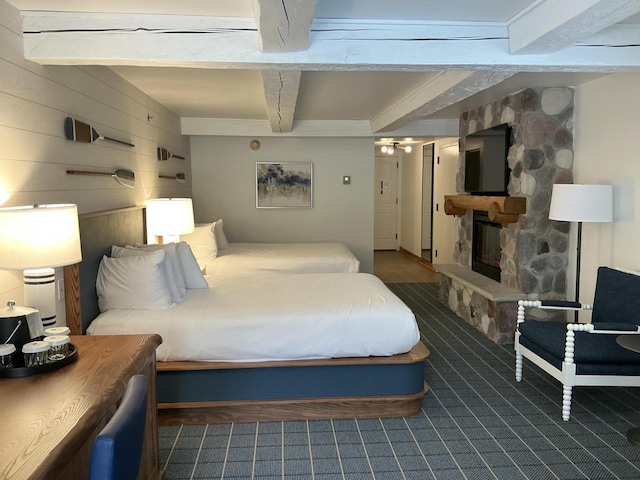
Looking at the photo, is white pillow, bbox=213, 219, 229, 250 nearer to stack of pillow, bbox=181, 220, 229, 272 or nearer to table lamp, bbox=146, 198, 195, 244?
stack of pillow, bbox=181, 220, 229, 272

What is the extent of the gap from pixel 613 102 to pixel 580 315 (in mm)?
1748

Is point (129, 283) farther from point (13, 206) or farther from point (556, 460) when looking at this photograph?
point (556, 460)

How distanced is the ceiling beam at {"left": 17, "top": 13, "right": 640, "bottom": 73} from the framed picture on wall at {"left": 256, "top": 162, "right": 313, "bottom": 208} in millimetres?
4143

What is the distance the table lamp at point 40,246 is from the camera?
202cm

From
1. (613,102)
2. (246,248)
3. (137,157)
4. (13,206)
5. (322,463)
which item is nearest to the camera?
(13,206)

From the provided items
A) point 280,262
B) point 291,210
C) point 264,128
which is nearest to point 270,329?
point 280,262

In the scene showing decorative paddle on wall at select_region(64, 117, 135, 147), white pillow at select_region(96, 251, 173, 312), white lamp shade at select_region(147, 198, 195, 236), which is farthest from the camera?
white lamp shade at select_region(147, 198, 195, 236)

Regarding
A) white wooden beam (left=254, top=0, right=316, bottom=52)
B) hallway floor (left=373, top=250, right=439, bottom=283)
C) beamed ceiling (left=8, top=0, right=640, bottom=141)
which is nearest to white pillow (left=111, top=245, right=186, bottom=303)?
beamed ceiling (left=8, top=0, right=640, bottom=141)

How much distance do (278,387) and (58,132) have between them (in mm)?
1930

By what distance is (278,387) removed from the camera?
2977mm

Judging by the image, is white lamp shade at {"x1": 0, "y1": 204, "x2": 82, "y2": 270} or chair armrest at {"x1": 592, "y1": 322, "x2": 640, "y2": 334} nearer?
white lamp shade at {"x1": 0, "y1": 204, "x2": 82, "y2": 270}

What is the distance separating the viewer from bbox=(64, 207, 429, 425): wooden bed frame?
2.91 metres

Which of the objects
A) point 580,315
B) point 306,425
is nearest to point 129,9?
point 306,425

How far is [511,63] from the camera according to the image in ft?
8.87
